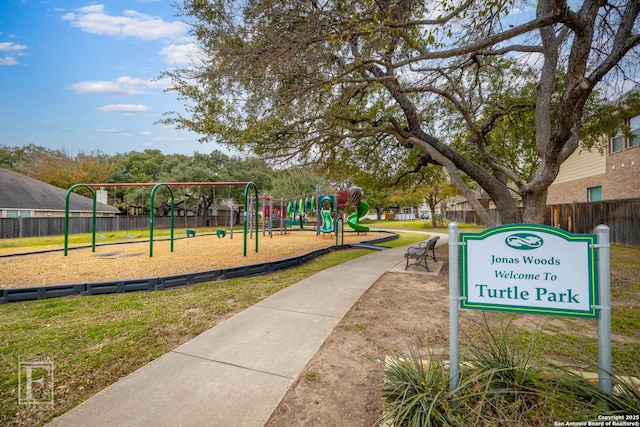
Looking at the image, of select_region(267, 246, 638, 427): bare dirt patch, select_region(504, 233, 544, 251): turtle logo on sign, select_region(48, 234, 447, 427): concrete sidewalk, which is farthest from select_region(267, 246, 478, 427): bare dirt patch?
select_region(504, 233, 544, 251): turtle logo on sign

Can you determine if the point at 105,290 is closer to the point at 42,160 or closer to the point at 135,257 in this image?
the point at 135,257

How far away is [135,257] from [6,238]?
1795 centimetres

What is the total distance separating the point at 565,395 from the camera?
2275mm

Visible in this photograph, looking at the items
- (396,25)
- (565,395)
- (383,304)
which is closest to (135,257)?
(383,304)

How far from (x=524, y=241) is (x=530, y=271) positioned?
250mm

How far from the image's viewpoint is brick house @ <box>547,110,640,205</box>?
13.8 metres

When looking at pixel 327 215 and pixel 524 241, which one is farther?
pixel 327 215

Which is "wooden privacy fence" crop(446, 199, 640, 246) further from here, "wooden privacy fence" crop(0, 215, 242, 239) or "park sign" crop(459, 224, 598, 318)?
"wooden privacy fence" crop(0, 215, 242, 239)

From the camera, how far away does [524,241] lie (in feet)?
7.81

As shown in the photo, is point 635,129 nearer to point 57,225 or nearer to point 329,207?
point 329,207

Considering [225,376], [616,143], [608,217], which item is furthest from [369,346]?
[616,143]

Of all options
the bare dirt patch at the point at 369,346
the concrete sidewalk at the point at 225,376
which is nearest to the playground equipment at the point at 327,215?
the bare dirt patch at the point at 369,346

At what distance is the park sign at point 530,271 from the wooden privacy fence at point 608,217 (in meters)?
11.7

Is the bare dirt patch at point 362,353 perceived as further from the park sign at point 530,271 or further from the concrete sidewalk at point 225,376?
the park sign at point 530,271
